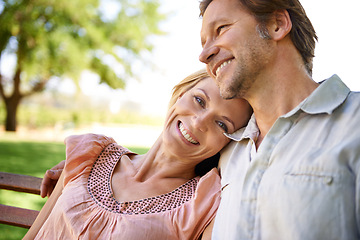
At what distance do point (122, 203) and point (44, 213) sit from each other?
585 millimetres

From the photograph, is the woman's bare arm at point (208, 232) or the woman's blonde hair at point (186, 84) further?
the woman's blonde hair at point (186, 84)

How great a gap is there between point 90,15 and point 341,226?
13062 mm

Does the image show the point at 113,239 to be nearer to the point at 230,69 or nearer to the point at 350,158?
the point at 230,69

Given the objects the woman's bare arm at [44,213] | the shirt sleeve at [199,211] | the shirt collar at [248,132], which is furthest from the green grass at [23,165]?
the shirt collar at [248,132]

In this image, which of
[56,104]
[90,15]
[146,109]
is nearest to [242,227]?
[90,15]

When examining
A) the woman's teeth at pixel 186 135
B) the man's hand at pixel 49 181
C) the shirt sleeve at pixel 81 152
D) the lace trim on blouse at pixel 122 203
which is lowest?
the man's hand at pixel 49 181

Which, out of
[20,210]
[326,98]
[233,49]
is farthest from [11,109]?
[326,98]

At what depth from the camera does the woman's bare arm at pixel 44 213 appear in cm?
207

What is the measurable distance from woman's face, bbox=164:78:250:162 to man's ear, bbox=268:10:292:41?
0.41m

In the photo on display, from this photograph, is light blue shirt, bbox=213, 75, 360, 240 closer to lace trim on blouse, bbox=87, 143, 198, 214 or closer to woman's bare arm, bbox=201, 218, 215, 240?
woman's bare arm, bbox=201, 218, 215, 240

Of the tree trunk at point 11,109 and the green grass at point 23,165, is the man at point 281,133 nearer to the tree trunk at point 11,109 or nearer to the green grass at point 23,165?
the green grass at point 23,165

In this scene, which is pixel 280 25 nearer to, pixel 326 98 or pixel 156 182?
pixel 326 98

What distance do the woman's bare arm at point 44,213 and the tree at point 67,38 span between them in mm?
10836

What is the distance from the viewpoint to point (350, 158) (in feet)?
3.93
